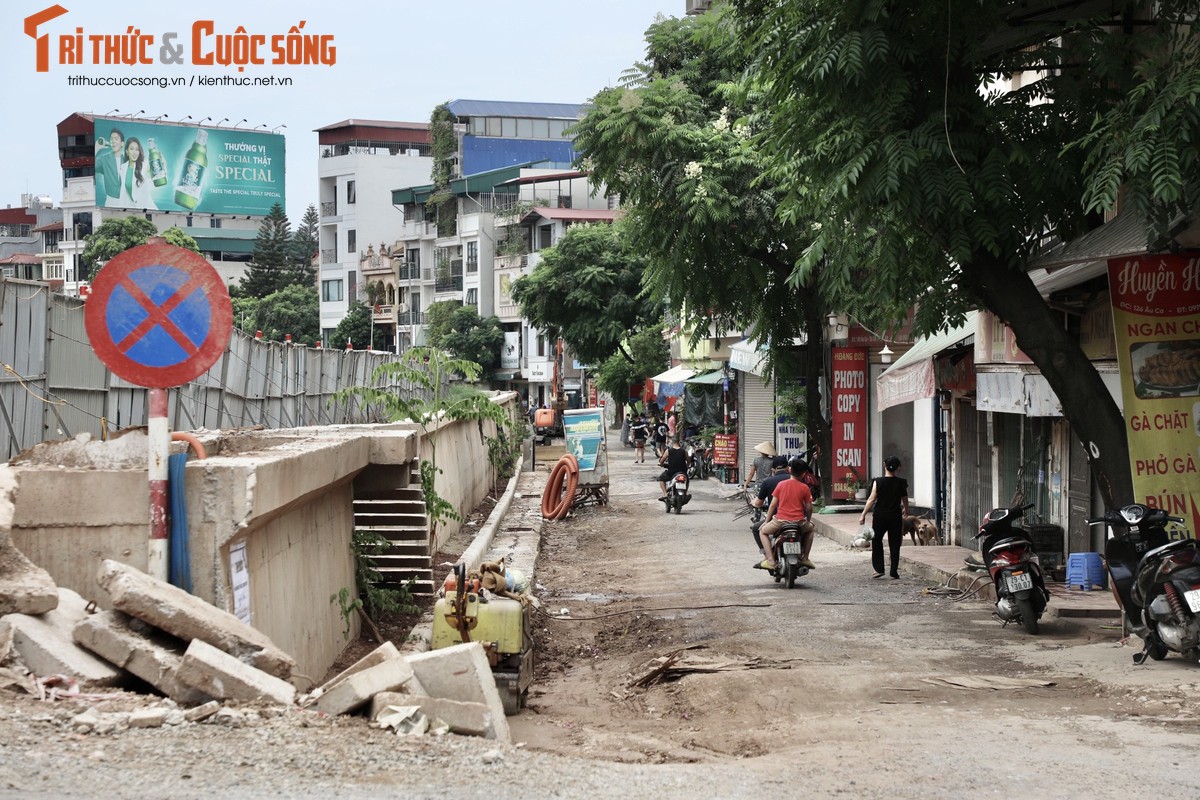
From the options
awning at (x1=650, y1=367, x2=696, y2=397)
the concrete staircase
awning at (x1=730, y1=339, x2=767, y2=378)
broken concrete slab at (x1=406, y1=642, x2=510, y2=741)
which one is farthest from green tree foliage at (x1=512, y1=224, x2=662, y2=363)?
broken concrete slab at (x1=406, y1=642, x2=510, y2=741)

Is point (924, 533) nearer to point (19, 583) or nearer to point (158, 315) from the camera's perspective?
point (158, 315)

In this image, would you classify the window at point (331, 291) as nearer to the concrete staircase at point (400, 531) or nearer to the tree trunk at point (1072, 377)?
the concrete staircase at point (400, 531)

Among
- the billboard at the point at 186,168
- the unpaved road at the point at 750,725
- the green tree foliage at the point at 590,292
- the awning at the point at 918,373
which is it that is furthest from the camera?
the billboard at the point at 186,168

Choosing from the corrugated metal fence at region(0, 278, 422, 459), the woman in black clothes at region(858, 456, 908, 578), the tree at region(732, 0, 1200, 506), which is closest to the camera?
the corrugated metal fence at region(0, 278, 422, 459)

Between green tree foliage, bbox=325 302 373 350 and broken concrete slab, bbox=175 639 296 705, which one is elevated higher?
green tree foliage, bbox=325 302 373 350

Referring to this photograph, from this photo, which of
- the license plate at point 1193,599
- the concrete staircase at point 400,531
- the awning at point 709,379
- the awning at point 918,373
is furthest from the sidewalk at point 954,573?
the awning at point 709,379

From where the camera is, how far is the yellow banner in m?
10.1

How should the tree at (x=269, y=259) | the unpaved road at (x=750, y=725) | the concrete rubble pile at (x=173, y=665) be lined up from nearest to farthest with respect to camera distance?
the unpaved road at (x=750, y=725)
the concrete rubble pile at (x=173, y=665)
the tree at (x=269, y=259)

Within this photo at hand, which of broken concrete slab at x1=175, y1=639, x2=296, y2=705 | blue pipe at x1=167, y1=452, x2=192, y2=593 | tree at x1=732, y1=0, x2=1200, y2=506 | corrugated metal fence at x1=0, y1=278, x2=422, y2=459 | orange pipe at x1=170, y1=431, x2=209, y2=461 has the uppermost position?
tree at x1=732, y1=0, x2=1200, y2=506

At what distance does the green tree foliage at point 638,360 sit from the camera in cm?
5503

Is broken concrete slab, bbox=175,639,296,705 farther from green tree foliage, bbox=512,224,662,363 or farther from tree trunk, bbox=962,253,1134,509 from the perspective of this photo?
green tree foliage, bbox=512,224,662,363

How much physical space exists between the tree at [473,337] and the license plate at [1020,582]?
71.3 metres

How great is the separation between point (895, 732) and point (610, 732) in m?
1.86

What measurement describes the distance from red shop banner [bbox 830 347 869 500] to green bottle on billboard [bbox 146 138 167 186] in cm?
8323
